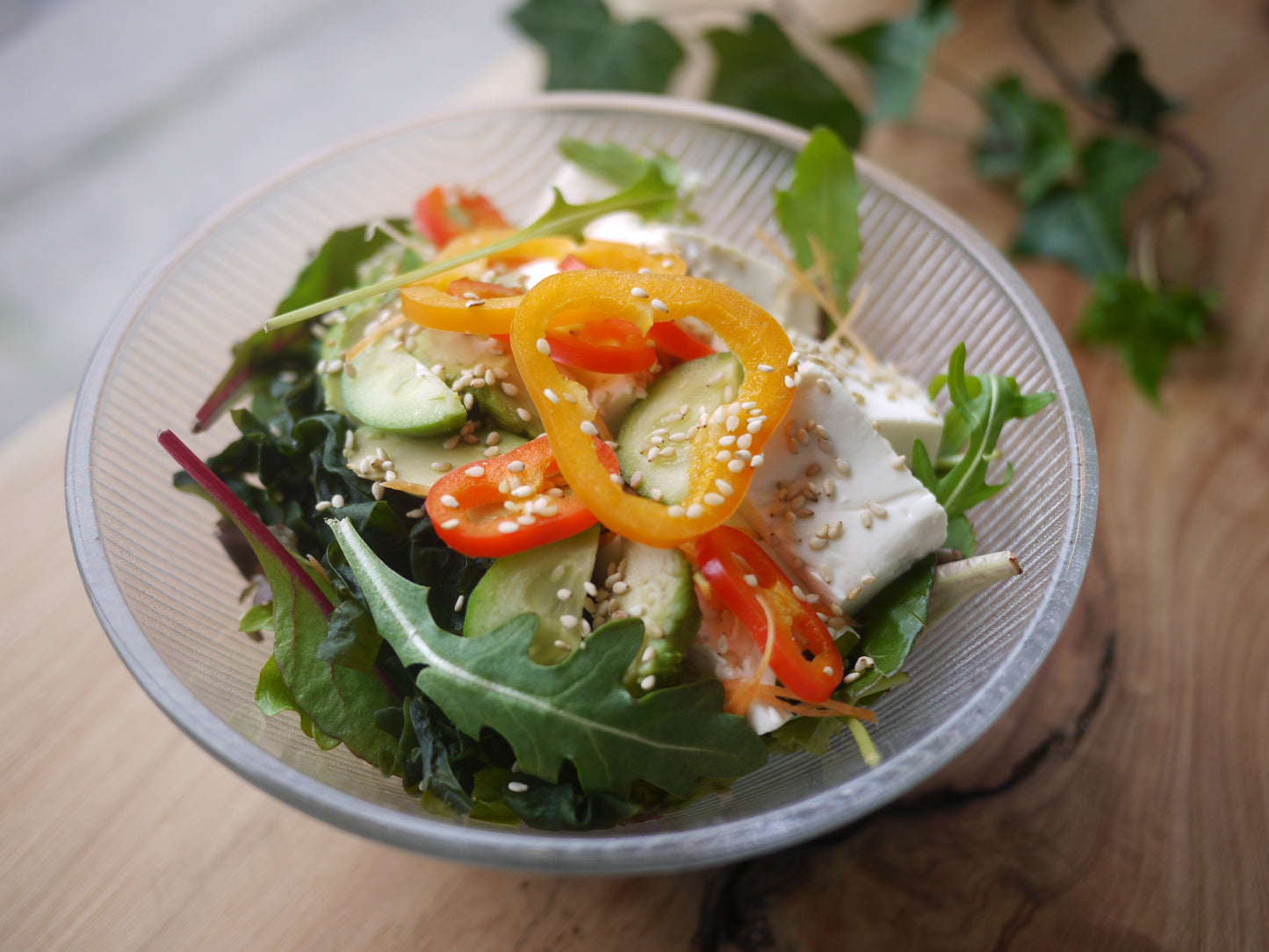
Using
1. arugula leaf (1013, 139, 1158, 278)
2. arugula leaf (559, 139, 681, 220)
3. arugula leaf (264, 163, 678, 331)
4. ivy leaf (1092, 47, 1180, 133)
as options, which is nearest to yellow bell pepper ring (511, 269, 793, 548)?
arugula leaf (264, 163, 678, 331)

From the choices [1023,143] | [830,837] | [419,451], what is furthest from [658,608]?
[1023,143]

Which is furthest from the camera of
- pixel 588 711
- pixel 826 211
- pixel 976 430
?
pixel 826 211

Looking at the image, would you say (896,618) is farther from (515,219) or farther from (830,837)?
(515,219)

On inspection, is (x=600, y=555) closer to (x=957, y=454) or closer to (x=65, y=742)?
(x=957, y=454)

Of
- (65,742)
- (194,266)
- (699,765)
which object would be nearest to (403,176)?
(194,266)

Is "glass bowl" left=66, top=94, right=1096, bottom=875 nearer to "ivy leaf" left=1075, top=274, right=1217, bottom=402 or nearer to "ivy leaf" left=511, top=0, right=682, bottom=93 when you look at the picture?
"ivy leaf" left=511, top=0, right=682, bottom=93

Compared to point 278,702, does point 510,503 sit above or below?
above
